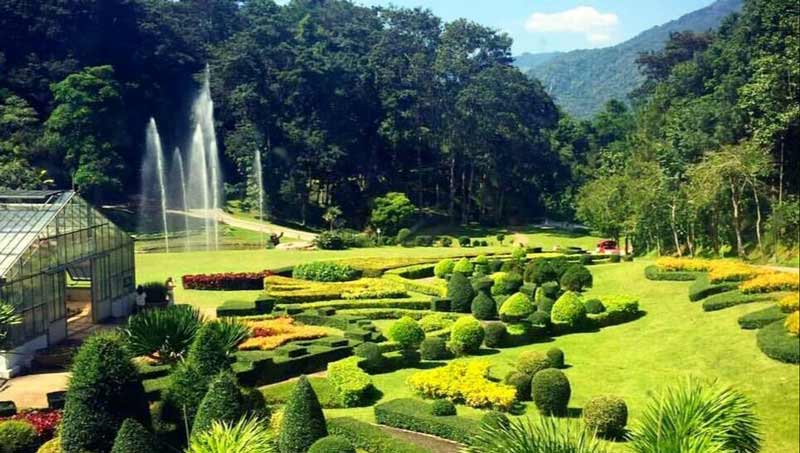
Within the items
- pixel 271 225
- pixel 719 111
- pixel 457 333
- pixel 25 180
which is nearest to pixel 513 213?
pixel 271 225

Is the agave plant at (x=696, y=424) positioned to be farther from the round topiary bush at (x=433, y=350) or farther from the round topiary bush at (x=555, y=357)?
the round topiary bush at (x=433, y=350)

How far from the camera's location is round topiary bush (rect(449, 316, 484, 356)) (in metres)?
23.0

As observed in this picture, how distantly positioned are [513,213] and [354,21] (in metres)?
26.7

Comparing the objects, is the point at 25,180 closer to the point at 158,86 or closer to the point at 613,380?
the point at 158,86

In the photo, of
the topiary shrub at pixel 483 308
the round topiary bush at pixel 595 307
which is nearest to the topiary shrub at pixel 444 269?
the topiary shrub at pixel 483 308

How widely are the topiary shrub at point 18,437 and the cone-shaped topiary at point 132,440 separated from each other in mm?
3308

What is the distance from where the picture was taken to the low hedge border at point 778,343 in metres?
16.5

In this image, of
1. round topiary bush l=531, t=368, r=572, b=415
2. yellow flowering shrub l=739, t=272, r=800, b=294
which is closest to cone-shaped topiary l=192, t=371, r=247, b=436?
round topiary bush l=531, t=368, r=572, b=415

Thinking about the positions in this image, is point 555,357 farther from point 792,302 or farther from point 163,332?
point 163,332

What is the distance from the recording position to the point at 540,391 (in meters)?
17.7

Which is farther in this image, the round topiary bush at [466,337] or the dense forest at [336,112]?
the dense forest at [336,112]

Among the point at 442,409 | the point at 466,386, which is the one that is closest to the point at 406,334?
the point at 466,386

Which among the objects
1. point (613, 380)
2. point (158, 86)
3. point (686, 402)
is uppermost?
point (158, 86)

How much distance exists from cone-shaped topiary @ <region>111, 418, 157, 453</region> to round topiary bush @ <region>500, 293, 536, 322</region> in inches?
576
